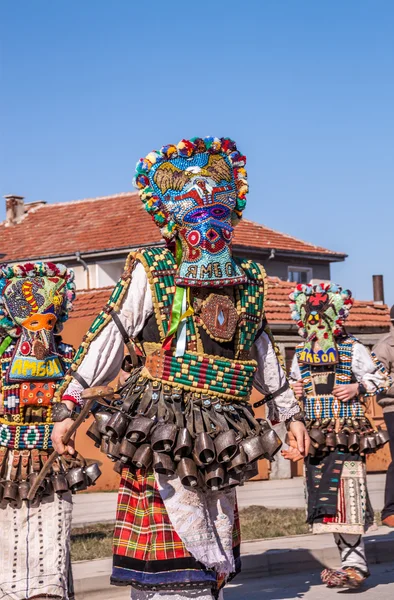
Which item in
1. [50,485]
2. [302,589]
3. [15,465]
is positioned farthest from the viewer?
[302,589]

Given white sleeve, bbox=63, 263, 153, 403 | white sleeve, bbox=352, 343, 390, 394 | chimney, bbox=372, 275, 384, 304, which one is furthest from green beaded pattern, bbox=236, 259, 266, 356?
chimney, bbox=372, 275, 384, 304

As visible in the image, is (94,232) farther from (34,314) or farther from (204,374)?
(204,374)

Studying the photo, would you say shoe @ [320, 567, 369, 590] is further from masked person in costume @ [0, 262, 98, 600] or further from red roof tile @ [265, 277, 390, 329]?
red roof tile @ [265, 277, 390, 329]

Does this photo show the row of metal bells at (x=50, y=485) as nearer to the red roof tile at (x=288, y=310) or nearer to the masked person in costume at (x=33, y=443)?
the masked person in costume at (x=33, y=443)

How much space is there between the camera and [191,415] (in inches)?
226

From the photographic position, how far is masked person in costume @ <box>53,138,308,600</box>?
18.3 ft

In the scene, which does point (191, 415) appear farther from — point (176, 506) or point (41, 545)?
point (41, 545)

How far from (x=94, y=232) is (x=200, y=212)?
81.3 ft

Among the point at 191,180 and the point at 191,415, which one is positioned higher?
the point at 191,180

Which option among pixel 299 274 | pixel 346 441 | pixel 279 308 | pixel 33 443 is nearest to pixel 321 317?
pixel 346 441

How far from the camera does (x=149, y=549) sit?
5559 mm

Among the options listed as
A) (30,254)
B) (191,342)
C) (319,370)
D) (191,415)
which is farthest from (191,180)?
(30,254)

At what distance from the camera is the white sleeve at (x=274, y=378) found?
20.9 feet

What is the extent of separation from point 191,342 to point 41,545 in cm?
219
